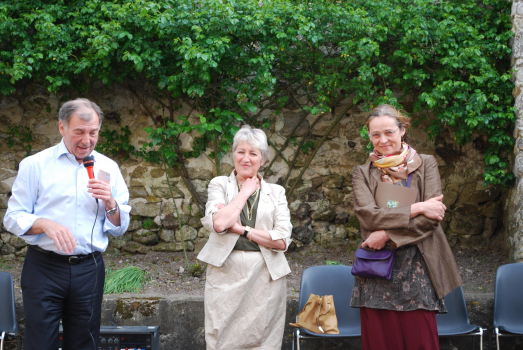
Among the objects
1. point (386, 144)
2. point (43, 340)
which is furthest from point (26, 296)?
point (386, 144)

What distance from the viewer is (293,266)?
4.02m

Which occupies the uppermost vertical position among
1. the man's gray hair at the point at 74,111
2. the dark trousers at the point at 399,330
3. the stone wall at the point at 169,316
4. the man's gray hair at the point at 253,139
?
the man's gray hair at the point at 74,111

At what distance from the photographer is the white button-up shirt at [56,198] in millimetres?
2098

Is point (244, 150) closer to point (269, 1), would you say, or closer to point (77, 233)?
point (77, 233)

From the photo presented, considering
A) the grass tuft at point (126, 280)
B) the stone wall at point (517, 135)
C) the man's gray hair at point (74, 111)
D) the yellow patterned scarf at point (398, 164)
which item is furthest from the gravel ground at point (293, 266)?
the man's gray hair at point (74, 111)

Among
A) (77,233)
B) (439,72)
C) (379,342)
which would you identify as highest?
(439,72)

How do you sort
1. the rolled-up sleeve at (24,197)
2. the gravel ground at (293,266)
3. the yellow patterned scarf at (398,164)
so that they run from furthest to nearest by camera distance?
1. the gravel ground at (293,266)
2. the yellow patterned scarf at (398,164)
3. the rolled-up sleeve at (24,197)

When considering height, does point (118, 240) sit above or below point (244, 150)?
below

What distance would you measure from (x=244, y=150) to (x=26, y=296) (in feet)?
4.41

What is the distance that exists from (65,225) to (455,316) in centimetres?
248

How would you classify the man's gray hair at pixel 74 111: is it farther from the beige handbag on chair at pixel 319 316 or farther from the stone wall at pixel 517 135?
the stone wall at pixel 517 135

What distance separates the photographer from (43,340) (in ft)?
6.85

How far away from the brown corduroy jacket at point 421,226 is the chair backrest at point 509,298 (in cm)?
95

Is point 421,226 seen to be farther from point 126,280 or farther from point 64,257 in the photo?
point 126,280
